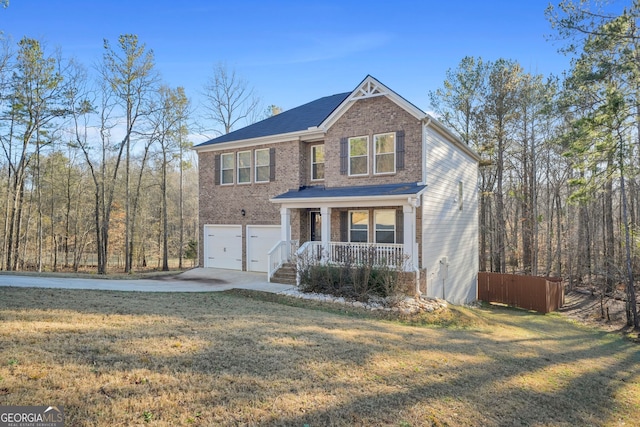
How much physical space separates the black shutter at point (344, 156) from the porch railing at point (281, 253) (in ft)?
11.5

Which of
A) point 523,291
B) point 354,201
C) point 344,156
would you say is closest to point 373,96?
point 344,156

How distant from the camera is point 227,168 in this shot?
1755 centimetres

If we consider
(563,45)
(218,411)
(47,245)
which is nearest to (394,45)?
(563,45)

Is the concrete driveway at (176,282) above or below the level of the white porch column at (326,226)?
below

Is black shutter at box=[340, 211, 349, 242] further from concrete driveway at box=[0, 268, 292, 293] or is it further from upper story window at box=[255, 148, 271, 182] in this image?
upper story window at box=[255, 148, 271, 182]

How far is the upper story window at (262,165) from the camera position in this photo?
1647 centimetres

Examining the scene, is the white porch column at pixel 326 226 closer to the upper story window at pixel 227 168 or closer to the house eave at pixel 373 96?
the house eave at pixel 373 96

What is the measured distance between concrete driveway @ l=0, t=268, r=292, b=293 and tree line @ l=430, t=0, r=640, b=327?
13.2 metres

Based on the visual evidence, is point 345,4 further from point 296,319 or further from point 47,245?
point 47,245

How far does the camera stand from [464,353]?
274 inches

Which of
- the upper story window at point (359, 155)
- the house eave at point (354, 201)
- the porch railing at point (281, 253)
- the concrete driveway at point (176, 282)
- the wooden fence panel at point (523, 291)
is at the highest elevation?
the upper story window at point (359, 155)

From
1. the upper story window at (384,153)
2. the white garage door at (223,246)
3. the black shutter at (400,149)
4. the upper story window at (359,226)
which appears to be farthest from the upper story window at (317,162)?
the white garage door at (223,246)

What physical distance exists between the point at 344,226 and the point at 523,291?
10.2 m

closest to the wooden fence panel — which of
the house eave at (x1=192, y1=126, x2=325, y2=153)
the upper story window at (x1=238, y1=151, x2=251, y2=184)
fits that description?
the house eave at (x1=192, y1=126, x2=325, y2=153)
